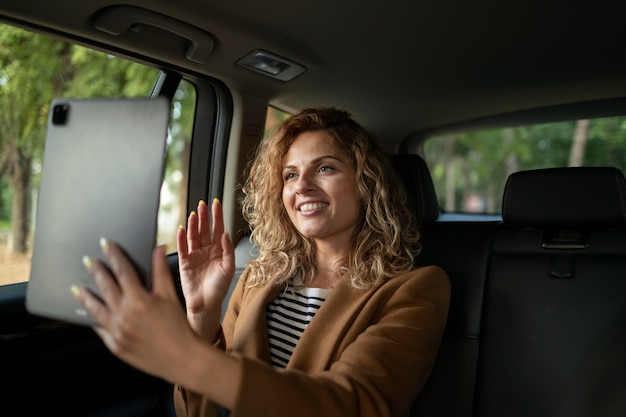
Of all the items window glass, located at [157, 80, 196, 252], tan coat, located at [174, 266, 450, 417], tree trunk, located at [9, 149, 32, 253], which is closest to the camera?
tan coat, located at [174, 266, 450, 417]

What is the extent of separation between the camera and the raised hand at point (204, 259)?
4.13 ft

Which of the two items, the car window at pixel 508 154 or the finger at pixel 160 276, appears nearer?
the finger at pixel 160 276

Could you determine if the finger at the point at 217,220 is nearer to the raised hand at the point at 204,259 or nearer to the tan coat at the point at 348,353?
the raised hand at the point at 204,259

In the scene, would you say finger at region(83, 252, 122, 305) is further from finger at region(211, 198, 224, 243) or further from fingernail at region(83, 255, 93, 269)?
finger at region(211, 198, 224, 243)

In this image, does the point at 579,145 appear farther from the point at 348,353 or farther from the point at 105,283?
the point at 105,283

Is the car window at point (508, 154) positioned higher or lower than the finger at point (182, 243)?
higher

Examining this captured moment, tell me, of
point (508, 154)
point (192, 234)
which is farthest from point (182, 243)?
point (508, 154)

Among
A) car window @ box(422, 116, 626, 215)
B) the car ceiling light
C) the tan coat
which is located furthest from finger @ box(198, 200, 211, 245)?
car window @ box(422, 116, 626, 215)

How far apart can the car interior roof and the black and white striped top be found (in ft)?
3.03

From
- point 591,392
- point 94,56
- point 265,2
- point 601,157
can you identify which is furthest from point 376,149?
point 601,157

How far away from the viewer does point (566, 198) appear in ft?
5.55

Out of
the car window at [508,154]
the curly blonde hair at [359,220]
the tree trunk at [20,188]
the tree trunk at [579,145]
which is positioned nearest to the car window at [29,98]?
the tree trunk at [20,188]

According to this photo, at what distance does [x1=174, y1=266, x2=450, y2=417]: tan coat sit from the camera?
0.99 meters

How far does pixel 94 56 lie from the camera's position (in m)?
2.78
